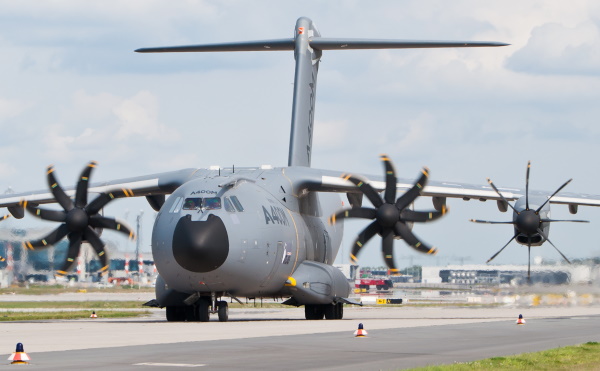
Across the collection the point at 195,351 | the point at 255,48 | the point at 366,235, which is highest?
the point at 255,48

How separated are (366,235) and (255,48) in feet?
30.2

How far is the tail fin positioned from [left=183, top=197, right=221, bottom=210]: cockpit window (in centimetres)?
832

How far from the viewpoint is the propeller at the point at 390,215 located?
30922mm

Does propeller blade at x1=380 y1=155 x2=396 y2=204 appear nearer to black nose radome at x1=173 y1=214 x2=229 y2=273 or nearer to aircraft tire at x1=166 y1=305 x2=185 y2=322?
black nose radome at x1=173 y1=214 x2=229 y2=273

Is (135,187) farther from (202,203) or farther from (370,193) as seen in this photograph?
(370,193)

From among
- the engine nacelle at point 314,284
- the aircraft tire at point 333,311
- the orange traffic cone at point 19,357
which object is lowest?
the orange traffic cone at point 19,357

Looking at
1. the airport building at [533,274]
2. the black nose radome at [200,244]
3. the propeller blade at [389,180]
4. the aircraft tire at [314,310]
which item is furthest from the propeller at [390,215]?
the airport building at [533,274]

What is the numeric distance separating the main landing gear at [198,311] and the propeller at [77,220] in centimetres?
240

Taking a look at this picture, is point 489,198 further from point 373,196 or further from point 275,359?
point 275,359

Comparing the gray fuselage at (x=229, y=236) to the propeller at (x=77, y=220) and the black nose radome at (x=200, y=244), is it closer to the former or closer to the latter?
the black nose radome at (x=200, y=244)

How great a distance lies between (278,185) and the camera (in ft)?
108

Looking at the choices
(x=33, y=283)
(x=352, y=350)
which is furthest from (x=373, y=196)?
(x=33, y=283)

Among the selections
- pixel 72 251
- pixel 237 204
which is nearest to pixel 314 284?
pixel 237 204

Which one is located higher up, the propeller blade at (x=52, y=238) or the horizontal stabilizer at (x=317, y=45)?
the horizontal stabilizer at (x=317, y=45)
